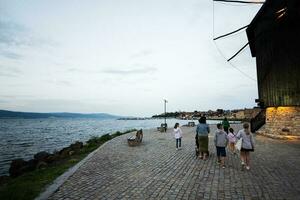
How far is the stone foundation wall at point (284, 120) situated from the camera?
19.7 m

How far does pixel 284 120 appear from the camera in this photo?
67.3 feet

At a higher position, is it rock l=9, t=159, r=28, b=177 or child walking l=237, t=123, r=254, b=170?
child walking l=237, t=123, r=254, b=170

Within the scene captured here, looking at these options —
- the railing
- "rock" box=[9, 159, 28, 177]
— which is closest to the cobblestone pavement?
"rock" box=[9, 159, 28, 177]

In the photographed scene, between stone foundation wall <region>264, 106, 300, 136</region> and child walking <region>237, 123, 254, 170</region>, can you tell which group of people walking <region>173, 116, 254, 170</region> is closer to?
child walking <region>237, 123, 254, 170</region>

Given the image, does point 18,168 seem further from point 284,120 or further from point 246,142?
point 284,120

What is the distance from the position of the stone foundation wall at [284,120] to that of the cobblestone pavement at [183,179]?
798cm

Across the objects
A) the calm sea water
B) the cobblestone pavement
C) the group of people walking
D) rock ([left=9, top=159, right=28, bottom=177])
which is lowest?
the calm sea water

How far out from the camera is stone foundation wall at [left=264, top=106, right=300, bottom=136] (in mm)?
19719

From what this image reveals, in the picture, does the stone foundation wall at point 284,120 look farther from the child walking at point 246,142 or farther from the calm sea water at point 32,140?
the calm sea water at point 32,140

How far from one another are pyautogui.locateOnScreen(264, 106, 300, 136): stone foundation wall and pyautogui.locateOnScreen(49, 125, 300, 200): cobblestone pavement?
7.98 m

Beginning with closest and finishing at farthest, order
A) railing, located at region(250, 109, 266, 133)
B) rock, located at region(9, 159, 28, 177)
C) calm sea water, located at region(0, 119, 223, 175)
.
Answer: rock, located at region(9, 159, 28, 177)
railing, located at region(250, 109, 266, 133)
calm sea water, located at region(0, 119, 223, 175)

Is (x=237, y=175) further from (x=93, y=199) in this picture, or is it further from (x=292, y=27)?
(x=292, y=27)

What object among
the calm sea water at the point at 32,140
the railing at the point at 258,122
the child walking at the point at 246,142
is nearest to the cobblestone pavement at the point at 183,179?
the child walking at the point at 246,142

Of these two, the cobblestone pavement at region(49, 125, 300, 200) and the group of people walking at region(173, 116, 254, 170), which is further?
the group of people walking at region(173, 116, 254, 170)
